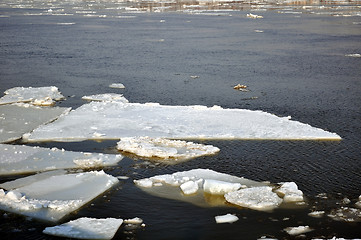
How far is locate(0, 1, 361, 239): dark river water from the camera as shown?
5.88 metres

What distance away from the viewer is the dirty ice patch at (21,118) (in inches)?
350

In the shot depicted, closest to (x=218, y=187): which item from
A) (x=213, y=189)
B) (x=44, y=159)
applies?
(x=213, y=189)

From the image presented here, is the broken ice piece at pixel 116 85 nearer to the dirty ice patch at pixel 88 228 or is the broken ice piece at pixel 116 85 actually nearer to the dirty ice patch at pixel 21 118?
the dirty ice patch at pixel 21 118

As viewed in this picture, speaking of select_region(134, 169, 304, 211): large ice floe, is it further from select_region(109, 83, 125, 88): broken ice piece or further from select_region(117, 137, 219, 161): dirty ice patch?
select_region(109, 83, 125, 88): broken ice piece

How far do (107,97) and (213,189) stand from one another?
542cm

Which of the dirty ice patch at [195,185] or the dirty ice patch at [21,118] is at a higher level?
the dirty ice patch at [21,118]

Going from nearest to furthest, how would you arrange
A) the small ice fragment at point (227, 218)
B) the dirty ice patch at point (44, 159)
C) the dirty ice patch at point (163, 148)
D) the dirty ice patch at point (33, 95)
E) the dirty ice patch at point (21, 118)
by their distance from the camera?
1. the small ice fragment at point (227, 218)
2. the dirty ice patch at point (44, 159)
3. the dirty ice patch at point (163, 148)
4. the dirty ice patch at point (21, 118)
5. the dirty ice patch at point (33, 95)

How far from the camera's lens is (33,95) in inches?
445

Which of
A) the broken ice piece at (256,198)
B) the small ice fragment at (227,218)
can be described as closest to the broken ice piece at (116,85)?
the broken ice piece at (256,198)

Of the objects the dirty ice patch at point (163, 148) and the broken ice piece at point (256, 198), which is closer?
the broken ice piece at point (256, 198)

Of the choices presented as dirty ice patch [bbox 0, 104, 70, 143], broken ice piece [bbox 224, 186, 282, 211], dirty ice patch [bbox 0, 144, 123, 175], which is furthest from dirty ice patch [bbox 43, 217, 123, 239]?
dirty ice patch [bbox 0, 104, 70, 143]

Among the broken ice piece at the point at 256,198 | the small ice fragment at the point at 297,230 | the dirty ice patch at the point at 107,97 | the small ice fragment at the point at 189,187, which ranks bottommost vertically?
the small ice fragment at the point at 297,230

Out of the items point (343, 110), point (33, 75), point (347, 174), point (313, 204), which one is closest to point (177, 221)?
point (313, 204)

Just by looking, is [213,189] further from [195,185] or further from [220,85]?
[220,85]
